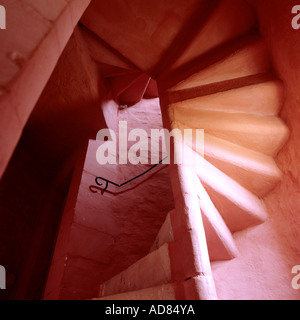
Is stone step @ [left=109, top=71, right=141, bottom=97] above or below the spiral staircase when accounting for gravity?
above

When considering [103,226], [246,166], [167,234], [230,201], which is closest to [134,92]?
[103,226]

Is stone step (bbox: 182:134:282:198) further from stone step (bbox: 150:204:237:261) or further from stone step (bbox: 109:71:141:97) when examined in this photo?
stone step (bbox: 109:71:141:97)

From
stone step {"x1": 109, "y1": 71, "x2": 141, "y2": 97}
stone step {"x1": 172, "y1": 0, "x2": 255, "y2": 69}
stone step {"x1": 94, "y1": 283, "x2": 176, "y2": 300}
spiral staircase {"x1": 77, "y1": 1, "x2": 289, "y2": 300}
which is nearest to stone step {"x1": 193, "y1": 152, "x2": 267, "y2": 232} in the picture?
spiral staircase {"x1": 77, "y1": 1, "x2": 289, "y2": 300}

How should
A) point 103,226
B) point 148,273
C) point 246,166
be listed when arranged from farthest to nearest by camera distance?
point 103,226 → point 246,166 → point 148,273

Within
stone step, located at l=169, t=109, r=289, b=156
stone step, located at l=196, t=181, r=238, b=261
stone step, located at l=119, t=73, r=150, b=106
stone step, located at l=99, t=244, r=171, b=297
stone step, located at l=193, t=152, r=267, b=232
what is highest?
stone step, located at l=119, t=73, r=150, b=106

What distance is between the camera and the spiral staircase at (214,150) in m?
1.76

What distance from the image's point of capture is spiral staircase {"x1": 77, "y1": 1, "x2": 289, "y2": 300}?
5.78 feet

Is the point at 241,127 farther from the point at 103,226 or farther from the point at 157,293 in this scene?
the point at 103,226

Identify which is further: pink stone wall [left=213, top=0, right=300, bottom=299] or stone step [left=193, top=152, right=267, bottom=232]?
stone step [left=193, top=152, right=267, bottom=232]

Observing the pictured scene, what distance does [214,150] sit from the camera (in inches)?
95.0

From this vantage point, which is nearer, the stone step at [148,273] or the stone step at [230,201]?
the stone step at [148,273]

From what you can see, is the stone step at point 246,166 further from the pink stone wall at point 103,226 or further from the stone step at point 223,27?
the pink stone wall at point 103,226

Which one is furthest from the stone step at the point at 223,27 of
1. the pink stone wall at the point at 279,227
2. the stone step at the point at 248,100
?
the stone step at the point at 248,100

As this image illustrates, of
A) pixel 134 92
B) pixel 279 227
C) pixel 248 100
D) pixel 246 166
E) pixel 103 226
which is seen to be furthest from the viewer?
pixel 134 92
